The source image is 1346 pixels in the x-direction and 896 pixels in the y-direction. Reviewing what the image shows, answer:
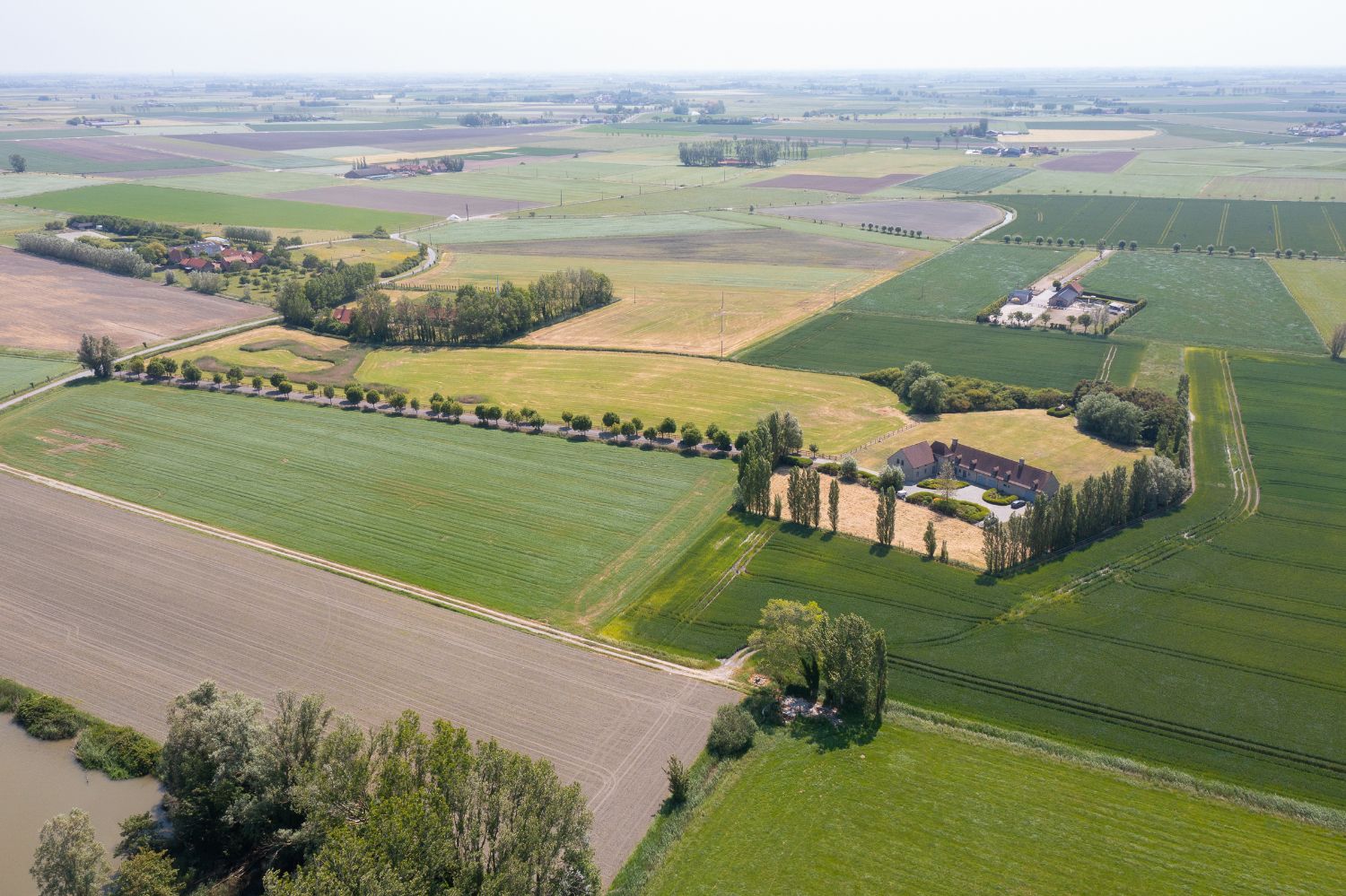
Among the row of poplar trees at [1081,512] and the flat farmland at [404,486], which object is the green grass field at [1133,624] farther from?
the flat farmland at [404,486]

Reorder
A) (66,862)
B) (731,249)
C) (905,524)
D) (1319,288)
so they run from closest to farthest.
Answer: (66,862)
(905,524)
(1319,288)
(731,249)

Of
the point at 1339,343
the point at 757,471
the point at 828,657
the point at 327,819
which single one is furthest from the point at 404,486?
the point at 1339,343

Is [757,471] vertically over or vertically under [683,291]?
under

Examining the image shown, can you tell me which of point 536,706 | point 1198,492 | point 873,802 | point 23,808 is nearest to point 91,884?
point 23,808

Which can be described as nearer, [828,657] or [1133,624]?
[828,657]

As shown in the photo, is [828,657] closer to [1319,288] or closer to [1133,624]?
[1133,624]

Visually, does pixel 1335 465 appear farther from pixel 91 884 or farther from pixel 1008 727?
pixel 91 884

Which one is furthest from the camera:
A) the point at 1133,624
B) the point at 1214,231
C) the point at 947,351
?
the point at 1214,231
